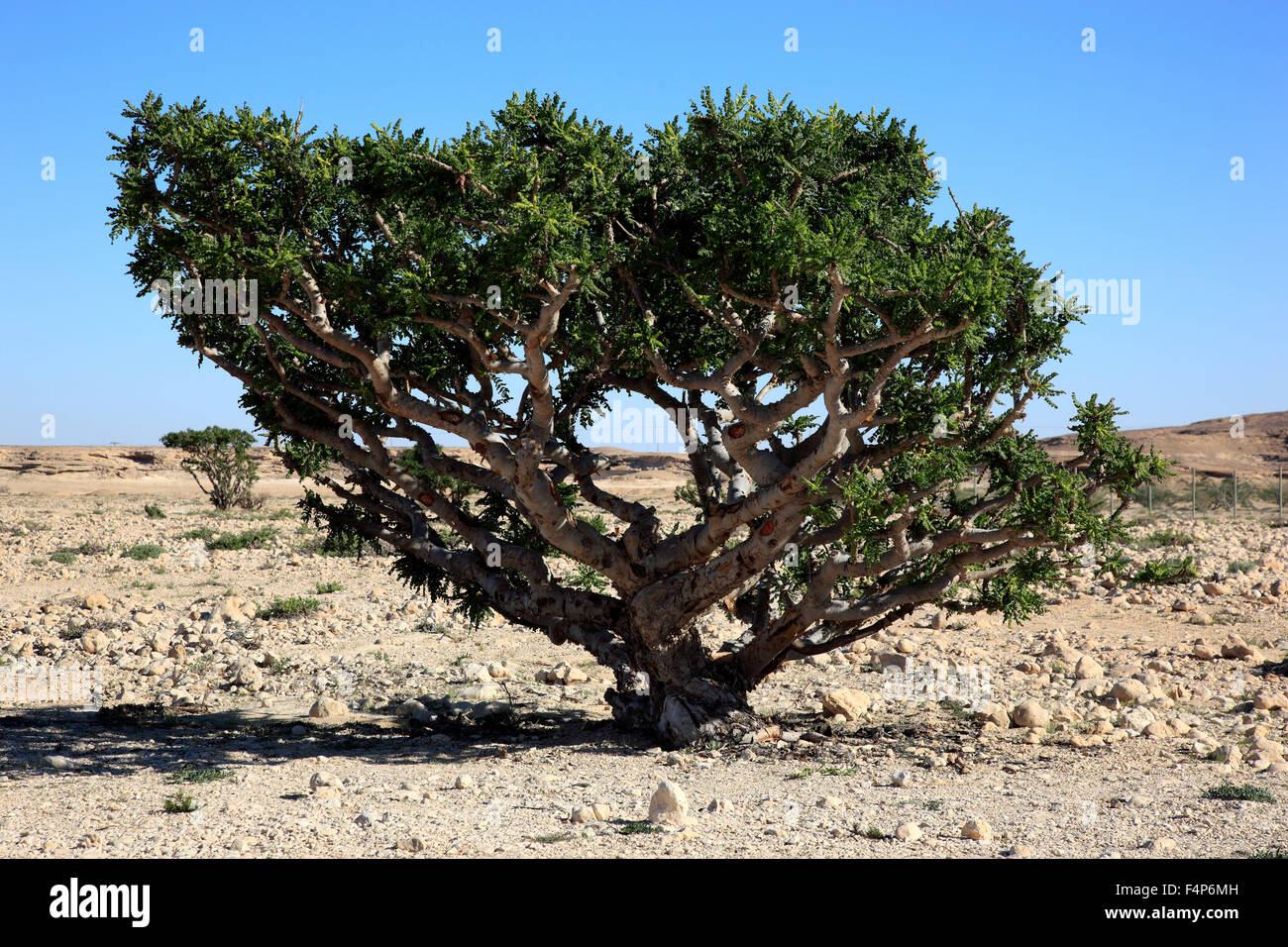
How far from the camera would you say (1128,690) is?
10.8 metres

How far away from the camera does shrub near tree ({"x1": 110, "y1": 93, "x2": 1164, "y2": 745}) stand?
24.5 feet

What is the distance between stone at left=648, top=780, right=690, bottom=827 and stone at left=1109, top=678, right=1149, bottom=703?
610 cm

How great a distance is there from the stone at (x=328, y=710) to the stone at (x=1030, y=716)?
660cm

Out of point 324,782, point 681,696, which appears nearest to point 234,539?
point 681,696

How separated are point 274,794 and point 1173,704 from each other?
8266 mm

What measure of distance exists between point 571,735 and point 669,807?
3645 millimetres

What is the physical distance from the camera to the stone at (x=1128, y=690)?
1078 centimetres

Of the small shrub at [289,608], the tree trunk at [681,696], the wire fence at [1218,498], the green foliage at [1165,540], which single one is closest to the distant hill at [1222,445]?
the wire fence at [1218,498]

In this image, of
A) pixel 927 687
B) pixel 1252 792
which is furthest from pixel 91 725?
pixel 1252 792

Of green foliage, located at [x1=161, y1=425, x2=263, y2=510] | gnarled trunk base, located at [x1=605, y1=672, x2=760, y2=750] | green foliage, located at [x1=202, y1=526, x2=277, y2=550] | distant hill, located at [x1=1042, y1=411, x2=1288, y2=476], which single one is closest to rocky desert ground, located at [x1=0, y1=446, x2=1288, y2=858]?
gnarled trunk base, located at [x1=605, y1=672, x2=760, y2=750]

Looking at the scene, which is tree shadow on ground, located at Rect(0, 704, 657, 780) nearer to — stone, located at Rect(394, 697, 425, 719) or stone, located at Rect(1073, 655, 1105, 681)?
stone, located at Rect(394, 697, 425, 719)

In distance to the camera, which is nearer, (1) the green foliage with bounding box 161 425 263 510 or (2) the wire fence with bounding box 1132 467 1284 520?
(1) the green foliage with bounding box 161 425 263 510

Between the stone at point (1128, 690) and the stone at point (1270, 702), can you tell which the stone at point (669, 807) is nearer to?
the stone at point (1128, 690)
